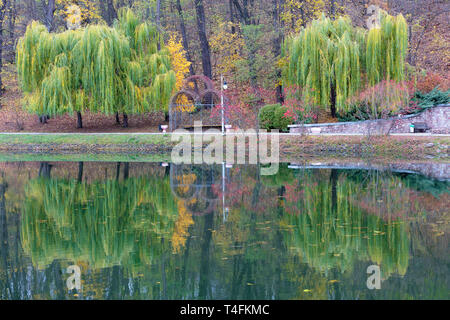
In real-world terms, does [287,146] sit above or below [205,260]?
above

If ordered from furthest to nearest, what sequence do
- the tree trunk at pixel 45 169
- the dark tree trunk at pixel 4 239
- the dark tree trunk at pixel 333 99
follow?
the dark tree trunk at pixel 333 99, the tree trunk at pixel 45 169, the dark tree trunk at pixel 4 239

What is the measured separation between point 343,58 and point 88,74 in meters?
13.9

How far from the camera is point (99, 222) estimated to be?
13.0 metres

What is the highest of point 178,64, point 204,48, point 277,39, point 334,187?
point 277,39

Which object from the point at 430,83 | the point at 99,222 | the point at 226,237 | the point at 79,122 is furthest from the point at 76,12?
the point at 226,237

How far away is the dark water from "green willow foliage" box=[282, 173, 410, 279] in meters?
0.02

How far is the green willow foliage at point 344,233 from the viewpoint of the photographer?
9.88 m

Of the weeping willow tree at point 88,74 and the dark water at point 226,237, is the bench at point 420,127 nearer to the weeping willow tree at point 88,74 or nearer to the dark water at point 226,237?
the dark water at point 226,237

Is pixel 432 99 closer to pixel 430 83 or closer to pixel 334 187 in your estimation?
pixel 430 83

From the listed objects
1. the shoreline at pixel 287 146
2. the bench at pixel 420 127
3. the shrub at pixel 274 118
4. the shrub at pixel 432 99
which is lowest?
the shoreline at pixel 287 146

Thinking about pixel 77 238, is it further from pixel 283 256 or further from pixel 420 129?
pixel 420 129

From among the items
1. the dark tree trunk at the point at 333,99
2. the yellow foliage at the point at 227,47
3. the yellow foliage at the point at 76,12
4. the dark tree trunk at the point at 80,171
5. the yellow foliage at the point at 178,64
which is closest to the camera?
the dark tree trunk at the point at 80,171

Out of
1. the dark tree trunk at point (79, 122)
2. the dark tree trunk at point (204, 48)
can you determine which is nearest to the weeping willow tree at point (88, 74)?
the dark tree trunk at point (79, 122)
